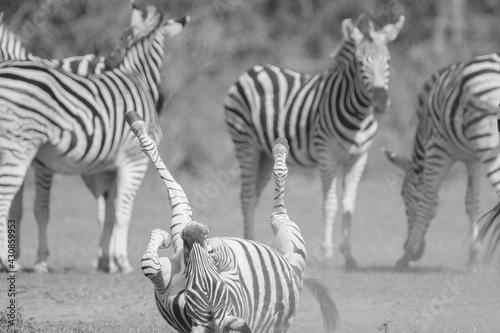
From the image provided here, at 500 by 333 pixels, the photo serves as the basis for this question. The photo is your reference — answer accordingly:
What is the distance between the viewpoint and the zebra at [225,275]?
4102 mm

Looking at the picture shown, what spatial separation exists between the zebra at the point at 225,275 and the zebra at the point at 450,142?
3716 mm

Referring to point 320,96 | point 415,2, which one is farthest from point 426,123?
point 415,2

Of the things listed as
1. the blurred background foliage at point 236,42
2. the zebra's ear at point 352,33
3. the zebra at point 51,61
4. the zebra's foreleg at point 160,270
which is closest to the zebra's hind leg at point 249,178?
the zebra's ear at point 352,33

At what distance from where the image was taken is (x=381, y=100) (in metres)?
9.09

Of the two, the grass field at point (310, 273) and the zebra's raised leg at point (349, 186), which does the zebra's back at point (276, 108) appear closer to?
the zebra's raised leg at point (349, 186)

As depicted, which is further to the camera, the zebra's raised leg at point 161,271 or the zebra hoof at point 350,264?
the zebra hoof at point 350,264

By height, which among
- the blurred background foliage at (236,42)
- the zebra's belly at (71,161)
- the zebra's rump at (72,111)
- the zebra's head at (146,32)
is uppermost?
the blurred background foliage at (236,42)

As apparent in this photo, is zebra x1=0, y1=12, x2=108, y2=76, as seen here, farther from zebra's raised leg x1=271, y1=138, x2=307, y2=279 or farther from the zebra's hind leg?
zebra's raised leg x1=271, y1=138, x2=307, y2=279

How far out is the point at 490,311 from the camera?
7.08 metres

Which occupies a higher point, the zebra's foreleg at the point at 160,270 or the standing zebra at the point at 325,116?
the standing zebra at the point at 325,116

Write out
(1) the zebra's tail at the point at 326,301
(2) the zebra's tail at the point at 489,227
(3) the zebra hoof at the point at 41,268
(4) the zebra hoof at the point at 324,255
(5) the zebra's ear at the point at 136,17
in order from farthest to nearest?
(4) the zebra hoof at the point at 324,255, (5) the zebra's ear at the point at 136,17, (3) the zebra hoof at the point at 41,268, (1) the zebra's tail at the point at 326,301, (2) the zebra's tail at the point at 489,227

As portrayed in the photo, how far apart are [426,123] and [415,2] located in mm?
14342

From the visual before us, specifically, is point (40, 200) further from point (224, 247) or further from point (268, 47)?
point (268, 47)

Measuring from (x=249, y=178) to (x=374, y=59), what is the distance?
2.19 m
